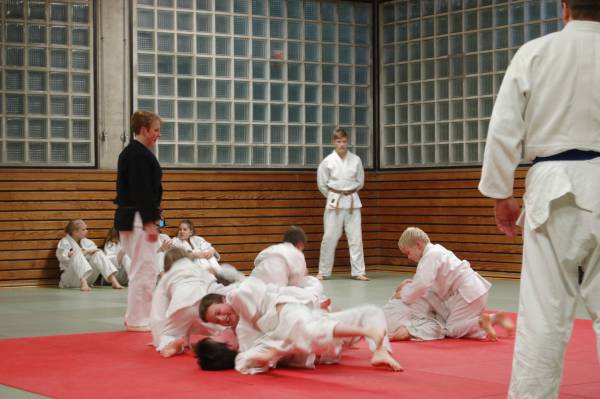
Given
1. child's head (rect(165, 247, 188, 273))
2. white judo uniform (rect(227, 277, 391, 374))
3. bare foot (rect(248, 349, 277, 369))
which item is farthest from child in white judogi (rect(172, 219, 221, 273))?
bare foot (rect(248, 349, 277, 369))

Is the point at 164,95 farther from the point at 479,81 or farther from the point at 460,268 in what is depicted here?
the point at 460,268

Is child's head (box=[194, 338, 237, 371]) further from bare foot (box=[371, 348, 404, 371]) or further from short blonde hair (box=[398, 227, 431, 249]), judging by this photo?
short blonde hair (box=[398, 227, 431, 249])

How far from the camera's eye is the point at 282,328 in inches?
214

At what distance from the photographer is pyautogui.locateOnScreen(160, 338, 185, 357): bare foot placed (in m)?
6.11

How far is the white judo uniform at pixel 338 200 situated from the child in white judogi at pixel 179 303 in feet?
18.6

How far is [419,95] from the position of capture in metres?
13.3

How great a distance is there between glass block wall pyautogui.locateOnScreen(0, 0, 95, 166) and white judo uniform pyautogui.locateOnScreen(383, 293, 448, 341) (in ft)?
19.2

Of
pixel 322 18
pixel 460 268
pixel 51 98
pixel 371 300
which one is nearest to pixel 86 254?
pixel 51 98

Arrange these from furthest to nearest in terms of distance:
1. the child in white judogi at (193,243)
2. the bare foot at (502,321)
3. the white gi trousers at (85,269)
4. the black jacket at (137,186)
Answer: the child in white judogi at (193,243), the white gi trousers at (85,269), the black jacket at (137,186), the bare foot at (502,321)

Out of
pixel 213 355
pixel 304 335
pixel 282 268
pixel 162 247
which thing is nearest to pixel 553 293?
pixel 304 335

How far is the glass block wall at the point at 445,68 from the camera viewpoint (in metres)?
12.3

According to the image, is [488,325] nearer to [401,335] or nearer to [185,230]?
[401,335]

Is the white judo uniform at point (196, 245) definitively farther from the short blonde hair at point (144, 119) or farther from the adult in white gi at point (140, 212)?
the short blonde hair at point (144, 119)

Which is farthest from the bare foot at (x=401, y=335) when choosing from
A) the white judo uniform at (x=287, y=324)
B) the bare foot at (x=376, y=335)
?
the bare foot at (x=376, y=335)
